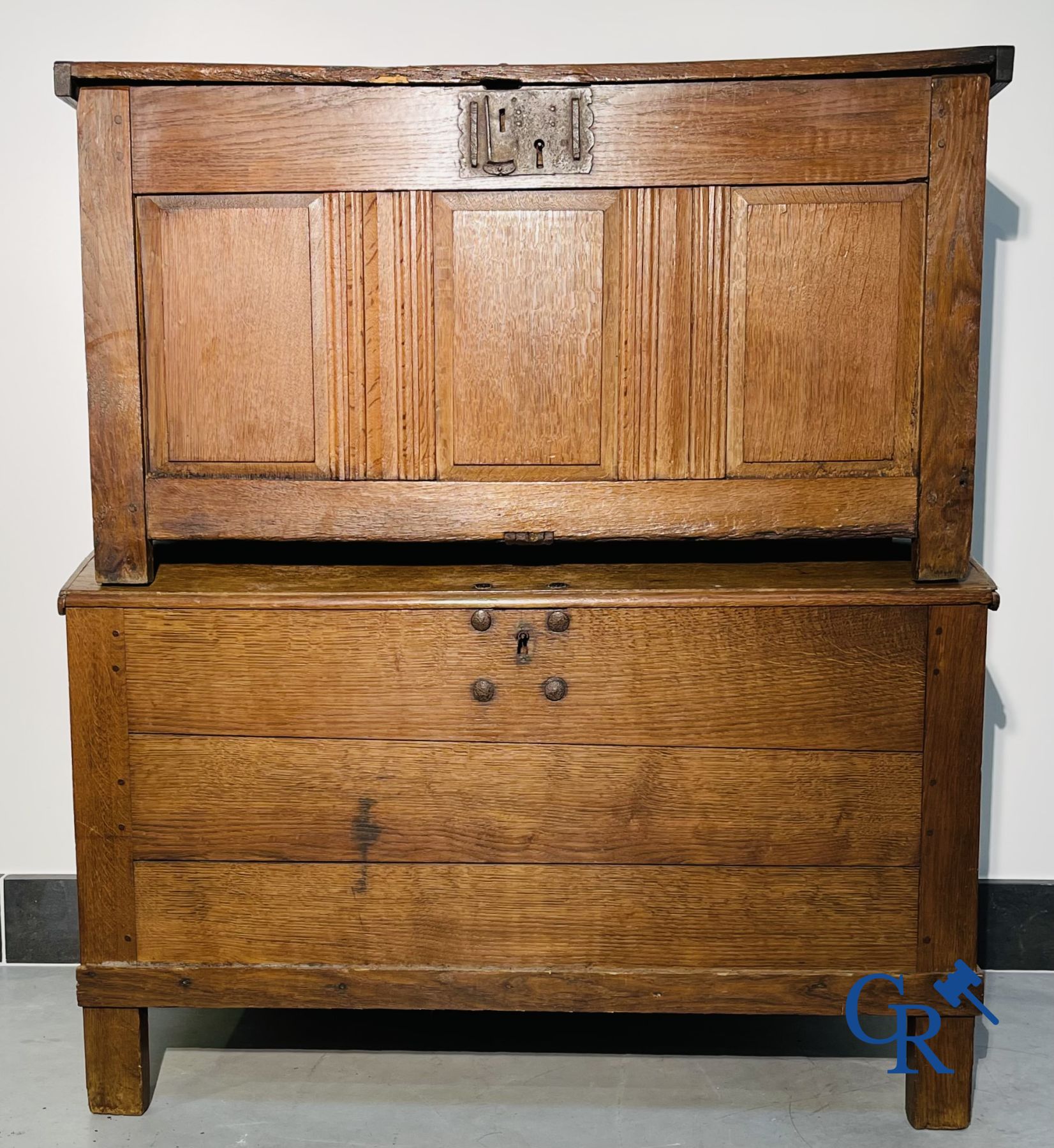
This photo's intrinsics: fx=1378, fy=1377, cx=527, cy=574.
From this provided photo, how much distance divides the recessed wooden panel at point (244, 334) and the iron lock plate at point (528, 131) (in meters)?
0.24

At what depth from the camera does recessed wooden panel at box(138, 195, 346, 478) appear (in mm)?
2168

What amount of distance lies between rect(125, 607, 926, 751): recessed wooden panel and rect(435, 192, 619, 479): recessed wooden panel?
0.27m

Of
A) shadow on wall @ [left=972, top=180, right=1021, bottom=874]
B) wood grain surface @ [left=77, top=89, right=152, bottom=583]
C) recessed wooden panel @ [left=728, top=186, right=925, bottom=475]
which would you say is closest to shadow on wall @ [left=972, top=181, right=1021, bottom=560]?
shadow on wall @ [left=972, top=180, right=1021, bottom=874]

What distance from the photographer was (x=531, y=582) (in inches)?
89.0

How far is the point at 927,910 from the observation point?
7.34 feet

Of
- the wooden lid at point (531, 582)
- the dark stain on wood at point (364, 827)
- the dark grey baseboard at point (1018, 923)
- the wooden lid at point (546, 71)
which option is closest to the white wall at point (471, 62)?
the dark grey baseboard at point (1018, 923)

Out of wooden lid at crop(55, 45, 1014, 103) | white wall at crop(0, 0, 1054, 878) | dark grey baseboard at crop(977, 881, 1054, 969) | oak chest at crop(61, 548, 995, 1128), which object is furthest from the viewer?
dark grey baseboard at crop(977, 881, 1054, 969)

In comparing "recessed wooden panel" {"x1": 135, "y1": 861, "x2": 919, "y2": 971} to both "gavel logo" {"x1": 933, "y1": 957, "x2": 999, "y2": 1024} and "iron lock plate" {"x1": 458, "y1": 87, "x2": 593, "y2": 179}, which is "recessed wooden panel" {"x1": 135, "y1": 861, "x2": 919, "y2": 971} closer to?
"gavel logo" {"x1": 933, "y1": 957, "x2": 999, "y2": 1024}

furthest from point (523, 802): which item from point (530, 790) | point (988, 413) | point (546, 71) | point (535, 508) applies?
point (988, 413)

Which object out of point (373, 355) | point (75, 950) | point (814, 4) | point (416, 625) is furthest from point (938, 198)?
point (75, 950)

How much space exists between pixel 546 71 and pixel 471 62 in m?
0.63

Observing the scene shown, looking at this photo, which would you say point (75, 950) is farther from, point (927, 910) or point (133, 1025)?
point (927, 910)

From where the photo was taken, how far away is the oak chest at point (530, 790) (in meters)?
2.20

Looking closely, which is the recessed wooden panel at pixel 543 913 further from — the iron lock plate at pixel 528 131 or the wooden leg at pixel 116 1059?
the iron lock plate at pixel 528 131
